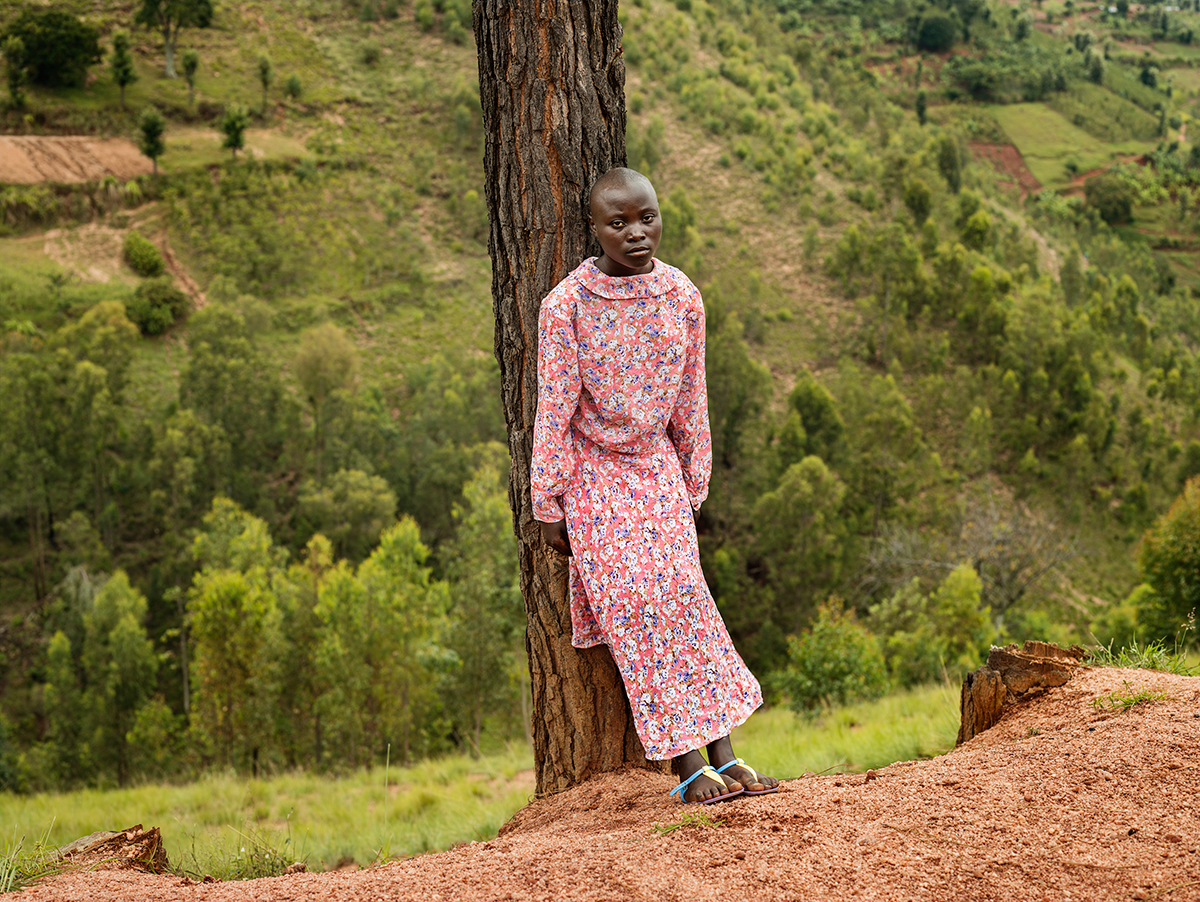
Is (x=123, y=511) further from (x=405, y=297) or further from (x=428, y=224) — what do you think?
(x=428, y=224)

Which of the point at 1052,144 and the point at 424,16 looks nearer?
the point at 424,16

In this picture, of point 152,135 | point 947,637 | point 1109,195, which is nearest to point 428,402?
point 152,135

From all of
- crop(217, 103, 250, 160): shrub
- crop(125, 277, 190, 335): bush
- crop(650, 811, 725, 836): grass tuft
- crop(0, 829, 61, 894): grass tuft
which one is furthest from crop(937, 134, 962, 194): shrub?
crop(0, 829, 61, 894): grass tuft

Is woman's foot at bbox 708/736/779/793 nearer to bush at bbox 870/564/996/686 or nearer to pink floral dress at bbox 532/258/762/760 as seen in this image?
pink floral dress at bbox 532/258/762/760

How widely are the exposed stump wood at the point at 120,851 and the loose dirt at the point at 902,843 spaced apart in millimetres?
196

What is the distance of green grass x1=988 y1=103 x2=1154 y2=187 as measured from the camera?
263 feet

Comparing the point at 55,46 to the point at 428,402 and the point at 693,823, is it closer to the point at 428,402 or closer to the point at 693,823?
the point at 428,402

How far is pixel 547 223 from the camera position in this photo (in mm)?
3689

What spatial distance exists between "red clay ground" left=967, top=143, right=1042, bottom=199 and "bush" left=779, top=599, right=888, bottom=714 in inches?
2831

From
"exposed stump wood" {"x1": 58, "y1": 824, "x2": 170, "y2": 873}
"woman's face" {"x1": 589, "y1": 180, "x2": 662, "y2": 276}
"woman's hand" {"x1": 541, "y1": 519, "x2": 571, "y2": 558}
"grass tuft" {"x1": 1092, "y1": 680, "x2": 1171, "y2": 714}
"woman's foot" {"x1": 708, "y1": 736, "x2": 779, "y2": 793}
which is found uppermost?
"woman's face" {"x1": 589, "y1": 180, "x2": 662, "y2": 276}

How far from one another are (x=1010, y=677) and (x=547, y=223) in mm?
2571

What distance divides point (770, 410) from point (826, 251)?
10.2 m

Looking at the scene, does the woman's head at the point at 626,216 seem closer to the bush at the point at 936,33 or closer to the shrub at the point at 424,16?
the shrub at the point at 424,16

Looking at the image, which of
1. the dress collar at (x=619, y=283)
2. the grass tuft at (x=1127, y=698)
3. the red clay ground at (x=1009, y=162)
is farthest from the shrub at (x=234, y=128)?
the red clay ground at (x=1009, y=162)
